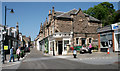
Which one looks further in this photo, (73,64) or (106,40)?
(106,40)

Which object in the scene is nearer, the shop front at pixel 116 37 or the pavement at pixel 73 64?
the pavement at pixel 73 64

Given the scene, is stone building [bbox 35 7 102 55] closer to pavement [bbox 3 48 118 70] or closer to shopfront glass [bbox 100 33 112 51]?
shopfront glass [bbox 100 33 112 51]

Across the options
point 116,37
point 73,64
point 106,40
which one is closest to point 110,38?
point 106,40

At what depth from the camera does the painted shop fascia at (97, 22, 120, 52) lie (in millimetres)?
22750

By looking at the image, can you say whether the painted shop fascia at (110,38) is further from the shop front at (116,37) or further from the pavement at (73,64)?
the pavement at (73,64)

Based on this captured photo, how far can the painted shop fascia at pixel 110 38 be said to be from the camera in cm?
2275

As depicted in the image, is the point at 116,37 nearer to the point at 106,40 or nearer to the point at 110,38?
the point at 110,38

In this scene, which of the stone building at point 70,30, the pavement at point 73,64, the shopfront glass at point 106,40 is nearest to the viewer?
the pavement at point 73,64

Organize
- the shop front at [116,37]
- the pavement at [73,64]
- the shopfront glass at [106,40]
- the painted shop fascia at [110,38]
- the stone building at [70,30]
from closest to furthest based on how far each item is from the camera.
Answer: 1. the pavement at [73,64]
2. the shop front at [116,37]
3. the painted shop fascia at [110,38]
4. the shopfront glass at [106,40]
5. the stone building at [70,30]

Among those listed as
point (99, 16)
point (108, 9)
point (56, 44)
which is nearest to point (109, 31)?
point (56, 44)

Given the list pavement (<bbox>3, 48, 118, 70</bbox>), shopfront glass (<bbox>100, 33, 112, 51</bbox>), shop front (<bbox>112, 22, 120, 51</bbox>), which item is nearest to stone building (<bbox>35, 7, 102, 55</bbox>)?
shopfront glass (<bbox>100, 33, 112, 51</bbox>)

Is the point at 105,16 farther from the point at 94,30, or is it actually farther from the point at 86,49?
the point at 86,49

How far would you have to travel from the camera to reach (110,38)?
79.3 ft

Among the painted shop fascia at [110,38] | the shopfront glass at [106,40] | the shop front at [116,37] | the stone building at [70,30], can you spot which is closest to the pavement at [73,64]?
the shop front at [116,37]
